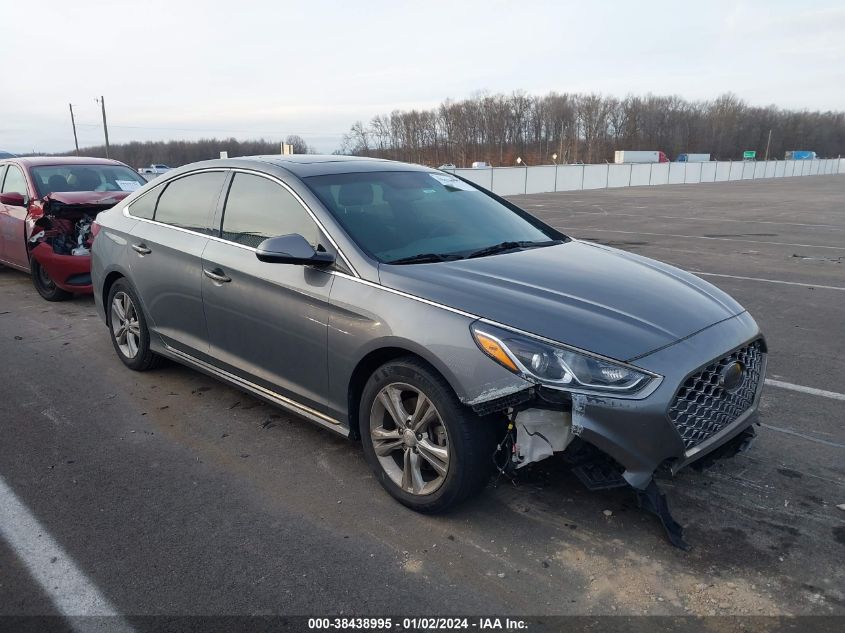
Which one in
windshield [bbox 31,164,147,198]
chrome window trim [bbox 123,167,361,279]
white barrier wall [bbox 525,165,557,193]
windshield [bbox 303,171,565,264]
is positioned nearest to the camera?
chrome window trim [bbox 123,167,361,279]

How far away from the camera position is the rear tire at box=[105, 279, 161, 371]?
16.4 ft

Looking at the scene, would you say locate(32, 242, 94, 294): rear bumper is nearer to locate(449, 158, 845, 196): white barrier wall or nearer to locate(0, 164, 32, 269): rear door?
locate(0, 164, 32, 269): rear door

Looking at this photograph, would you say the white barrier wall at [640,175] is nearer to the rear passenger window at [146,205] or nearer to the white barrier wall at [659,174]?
the white barrier wall at [659,174]

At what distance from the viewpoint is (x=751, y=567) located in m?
2.77

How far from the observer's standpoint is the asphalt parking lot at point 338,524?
2627 millimetres

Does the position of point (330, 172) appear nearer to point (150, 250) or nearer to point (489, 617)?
point (150, 250)

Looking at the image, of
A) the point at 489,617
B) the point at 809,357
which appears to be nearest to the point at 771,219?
the point at 809,357

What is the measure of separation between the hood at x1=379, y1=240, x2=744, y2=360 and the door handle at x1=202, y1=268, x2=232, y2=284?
122 centimetres

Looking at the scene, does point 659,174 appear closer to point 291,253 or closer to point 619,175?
point 619,175

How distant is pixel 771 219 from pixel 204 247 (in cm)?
1821

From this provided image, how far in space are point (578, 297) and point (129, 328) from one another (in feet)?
12.0

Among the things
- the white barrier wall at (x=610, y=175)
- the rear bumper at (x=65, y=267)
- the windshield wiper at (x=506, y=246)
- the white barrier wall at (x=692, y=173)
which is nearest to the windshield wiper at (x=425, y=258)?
the windshield wiper at (x=506, y=246)

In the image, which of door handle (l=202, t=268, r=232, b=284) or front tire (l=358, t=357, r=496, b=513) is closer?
front tire (l=358, t=357, r=496, b=513)

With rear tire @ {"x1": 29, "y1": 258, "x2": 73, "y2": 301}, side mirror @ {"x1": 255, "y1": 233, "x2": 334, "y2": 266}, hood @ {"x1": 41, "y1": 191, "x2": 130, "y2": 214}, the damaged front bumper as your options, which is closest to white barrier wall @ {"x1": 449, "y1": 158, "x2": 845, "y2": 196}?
hood @ {"x1": 41, "y1": 191, "x2": 130, "y2": 214}
